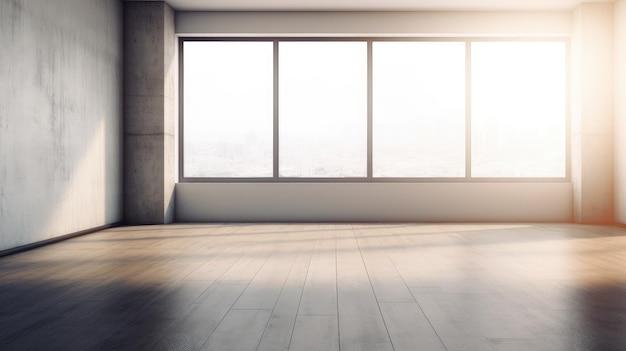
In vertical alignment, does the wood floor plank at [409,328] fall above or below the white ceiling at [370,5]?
below

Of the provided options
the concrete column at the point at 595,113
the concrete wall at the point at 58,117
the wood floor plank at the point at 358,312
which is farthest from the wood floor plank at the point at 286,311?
the concrete column at the point at 595,113

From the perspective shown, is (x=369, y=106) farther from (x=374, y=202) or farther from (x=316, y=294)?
(x=316, y=294)

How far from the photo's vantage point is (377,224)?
21.5 feet

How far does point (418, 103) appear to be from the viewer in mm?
7160

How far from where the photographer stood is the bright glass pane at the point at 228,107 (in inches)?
281

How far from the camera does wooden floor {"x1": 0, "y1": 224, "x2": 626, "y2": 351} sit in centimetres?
206

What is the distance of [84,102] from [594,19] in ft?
22.5

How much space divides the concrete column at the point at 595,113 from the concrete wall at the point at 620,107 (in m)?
0.09

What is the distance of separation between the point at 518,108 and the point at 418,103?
1515 millimetres

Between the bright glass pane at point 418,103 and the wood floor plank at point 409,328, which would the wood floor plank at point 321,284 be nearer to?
the wood floor plank at point 409,328

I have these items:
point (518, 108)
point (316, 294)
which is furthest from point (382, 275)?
point (518, 108)

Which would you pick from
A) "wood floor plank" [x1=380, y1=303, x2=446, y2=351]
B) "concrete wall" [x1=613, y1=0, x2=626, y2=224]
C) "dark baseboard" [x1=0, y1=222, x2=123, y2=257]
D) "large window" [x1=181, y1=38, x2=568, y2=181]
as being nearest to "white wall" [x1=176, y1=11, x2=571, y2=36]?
"large window" [x1=181, y1=38, x2=568, y2=181]

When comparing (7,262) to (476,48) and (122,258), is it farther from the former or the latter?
(476,48)

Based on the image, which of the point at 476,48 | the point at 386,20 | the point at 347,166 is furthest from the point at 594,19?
the point at 347,166
